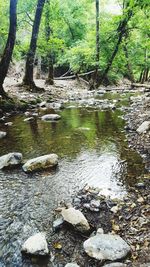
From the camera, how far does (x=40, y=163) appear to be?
533 cm

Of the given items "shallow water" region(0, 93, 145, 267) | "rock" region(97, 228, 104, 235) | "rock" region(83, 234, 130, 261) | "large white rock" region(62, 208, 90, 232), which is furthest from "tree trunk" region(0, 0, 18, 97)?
"rock" region(83, 234, 130, 261)

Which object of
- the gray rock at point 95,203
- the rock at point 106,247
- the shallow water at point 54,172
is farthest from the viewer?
the gray rock at point 95,203

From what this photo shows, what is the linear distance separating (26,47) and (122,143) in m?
11.3

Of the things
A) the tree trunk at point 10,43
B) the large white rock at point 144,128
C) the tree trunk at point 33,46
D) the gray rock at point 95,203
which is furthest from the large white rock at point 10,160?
the tree trunk at point 33,46

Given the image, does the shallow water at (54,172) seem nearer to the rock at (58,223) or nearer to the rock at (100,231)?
the rock at (58,223)

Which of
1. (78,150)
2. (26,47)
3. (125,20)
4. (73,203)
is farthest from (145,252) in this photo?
(125,20)

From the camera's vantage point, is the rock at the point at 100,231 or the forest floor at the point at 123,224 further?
the rock at the point at 100,231

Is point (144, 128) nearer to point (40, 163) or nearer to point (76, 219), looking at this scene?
point (40, 163)

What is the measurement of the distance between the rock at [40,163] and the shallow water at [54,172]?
0.15 metres

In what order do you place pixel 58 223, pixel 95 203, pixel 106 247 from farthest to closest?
pixel 95 203 < pixel 58 223 < pixel 106 247

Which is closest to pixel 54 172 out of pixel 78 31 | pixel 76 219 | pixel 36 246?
pixel 76 219

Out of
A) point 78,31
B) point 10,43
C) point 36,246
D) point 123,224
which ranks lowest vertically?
point 123,224

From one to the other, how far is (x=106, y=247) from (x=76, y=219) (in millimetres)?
613

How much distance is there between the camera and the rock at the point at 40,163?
17.2 ft
